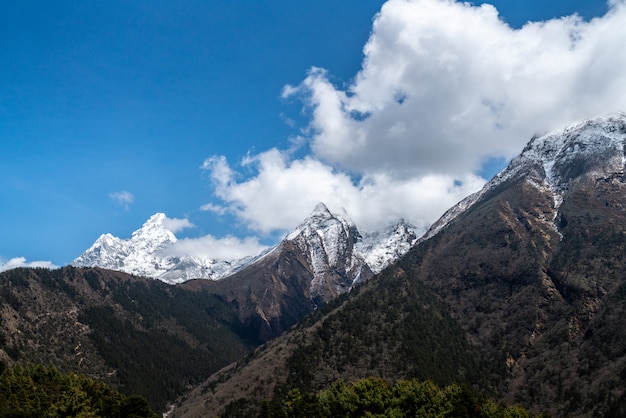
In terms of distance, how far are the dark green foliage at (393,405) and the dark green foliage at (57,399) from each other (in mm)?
38449

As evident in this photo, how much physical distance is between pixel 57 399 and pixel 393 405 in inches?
4159

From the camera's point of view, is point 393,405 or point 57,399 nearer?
point 393,405

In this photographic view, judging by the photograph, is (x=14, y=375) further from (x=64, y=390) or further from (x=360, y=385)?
(x=360, y=385)

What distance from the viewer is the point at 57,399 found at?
17475cm

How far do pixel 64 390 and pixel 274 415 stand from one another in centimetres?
7469

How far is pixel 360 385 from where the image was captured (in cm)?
16125

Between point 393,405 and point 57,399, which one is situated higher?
point 57,399

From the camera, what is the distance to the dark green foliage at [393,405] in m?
148

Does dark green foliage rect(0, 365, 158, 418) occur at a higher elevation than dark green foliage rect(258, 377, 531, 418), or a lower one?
higher

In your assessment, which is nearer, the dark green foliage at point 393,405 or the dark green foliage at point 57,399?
the dark green foliage at point 393,405

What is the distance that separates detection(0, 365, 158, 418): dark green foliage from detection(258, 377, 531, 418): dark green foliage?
126 ft

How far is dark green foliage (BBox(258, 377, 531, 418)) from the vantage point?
147750 mm

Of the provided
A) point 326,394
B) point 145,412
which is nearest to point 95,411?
point 145,412

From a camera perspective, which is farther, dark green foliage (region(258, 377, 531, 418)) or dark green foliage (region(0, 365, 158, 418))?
dark green foliage (region(0, 365, 158, 418))
